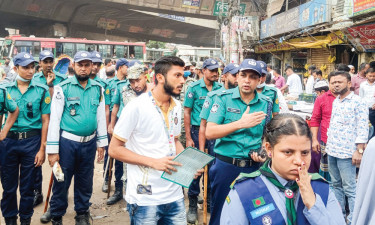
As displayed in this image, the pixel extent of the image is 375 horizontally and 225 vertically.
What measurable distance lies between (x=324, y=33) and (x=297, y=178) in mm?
15328

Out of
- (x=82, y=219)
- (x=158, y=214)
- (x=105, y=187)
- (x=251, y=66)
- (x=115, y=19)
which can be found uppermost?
(x=115, y=19)

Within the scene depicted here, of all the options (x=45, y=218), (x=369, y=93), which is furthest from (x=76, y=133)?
(x=369, y=93)

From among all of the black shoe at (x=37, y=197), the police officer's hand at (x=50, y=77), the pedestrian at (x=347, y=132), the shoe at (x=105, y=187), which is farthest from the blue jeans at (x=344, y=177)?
the police officer's hand at (x=50, y=77)

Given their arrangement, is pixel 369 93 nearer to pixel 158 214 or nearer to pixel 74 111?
pixel 74 111

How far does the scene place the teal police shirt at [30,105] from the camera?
4.18 m

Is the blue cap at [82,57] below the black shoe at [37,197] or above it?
above

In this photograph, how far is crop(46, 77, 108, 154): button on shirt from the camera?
3877 mm

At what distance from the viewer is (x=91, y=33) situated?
3406 cm

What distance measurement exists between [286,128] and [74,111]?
296 cm

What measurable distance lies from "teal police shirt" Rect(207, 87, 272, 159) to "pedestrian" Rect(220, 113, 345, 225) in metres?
1.57

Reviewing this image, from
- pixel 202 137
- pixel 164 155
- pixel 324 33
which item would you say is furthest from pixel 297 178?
pixel 324 33

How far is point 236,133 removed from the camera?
327 centimetres

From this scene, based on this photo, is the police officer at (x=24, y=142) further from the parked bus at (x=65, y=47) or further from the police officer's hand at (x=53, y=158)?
the parked bus at (x=65, y=47)

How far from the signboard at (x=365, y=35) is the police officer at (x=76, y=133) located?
9624 millimetres
